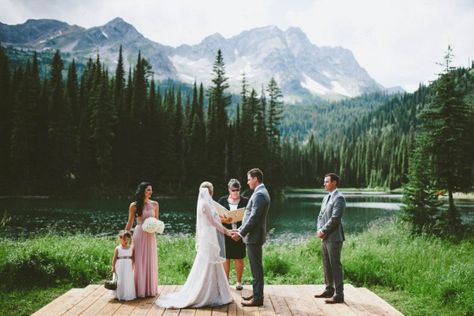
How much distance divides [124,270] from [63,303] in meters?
1.17

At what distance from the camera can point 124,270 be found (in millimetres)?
7977

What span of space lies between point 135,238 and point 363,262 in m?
5.87

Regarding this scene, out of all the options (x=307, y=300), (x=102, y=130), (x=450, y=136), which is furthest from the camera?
(x=102, y=130)

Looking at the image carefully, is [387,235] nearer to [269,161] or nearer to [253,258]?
[253,258]

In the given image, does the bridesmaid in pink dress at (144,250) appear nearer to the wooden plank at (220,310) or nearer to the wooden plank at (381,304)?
the wooden plank at (220,310)

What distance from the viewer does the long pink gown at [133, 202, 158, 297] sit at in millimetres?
8141

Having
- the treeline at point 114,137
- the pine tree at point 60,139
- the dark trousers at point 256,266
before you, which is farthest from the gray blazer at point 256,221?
the pine tree at point 60,139

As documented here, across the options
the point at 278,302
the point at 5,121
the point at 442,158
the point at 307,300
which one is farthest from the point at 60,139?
the point at 307,300

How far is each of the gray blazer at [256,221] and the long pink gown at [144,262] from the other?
199cm

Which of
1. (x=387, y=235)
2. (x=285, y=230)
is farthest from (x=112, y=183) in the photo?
(x=387, y=235)

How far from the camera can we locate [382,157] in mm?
121562

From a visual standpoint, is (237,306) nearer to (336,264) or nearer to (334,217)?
(336,264)

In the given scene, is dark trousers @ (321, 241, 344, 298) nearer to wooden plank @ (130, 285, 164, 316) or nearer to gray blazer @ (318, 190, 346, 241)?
gray blazer @ (318, 190, 346, 241)

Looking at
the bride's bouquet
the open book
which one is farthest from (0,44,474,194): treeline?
the bride's bouquet
